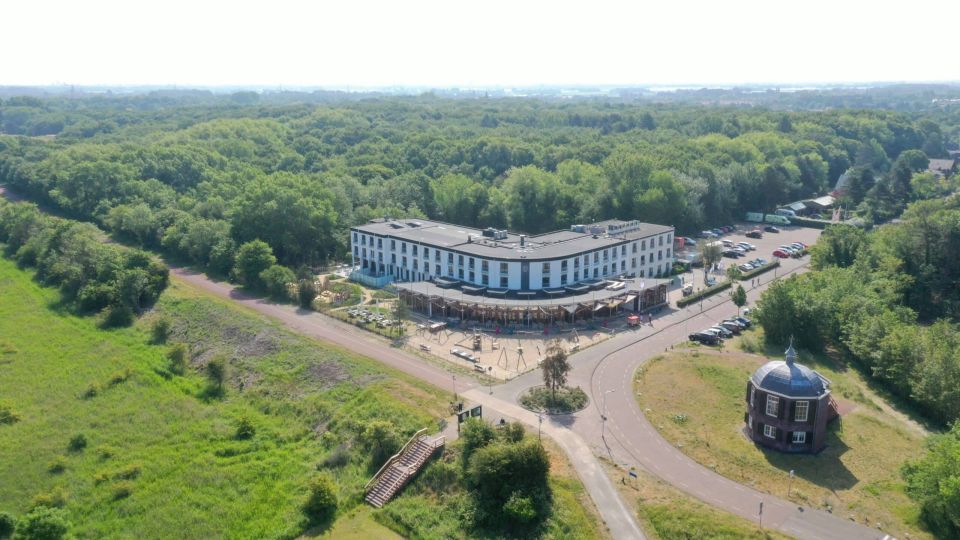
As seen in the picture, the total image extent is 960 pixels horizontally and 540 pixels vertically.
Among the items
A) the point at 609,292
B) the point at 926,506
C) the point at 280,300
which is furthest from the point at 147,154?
the point at 926,506

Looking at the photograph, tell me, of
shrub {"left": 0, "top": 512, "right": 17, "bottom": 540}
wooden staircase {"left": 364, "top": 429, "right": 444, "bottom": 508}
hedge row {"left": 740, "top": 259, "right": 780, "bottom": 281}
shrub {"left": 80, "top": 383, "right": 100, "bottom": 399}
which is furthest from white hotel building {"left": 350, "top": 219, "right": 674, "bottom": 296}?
shrub {"left": 0, "top": 512, "right": 17, "bottom": 540}

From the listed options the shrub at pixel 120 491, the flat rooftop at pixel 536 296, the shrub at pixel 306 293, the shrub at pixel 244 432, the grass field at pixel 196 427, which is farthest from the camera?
the shrub at pixel 306 293

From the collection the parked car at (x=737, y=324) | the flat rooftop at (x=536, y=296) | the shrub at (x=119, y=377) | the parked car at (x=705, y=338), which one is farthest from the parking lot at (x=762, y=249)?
the shrub at (x=119, y=377)

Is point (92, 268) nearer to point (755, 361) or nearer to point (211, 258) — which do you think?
point (211, 258)

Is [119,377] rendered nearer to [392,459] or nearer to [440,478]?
[392,459]

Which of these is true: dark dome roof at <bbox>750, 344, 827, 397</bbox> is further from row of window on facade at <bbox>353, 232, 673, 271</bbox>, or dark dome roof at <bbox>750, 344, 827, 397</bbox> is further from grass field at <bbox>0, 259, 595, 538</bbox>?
row of window on facade at <bbox>353, 232, 673, 271</bbox>

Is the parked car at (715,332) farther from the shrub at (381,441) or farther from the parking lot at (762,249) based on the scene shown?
the shrub at (381,441)
